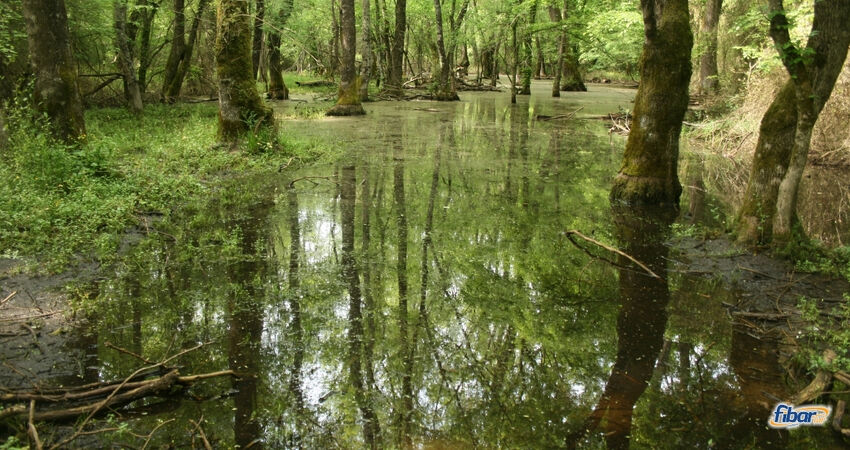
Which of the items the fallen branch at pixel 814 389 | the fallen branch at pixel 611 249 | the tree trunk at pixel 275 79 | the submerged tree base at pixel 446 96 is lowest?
the fallen branch at pixel 814 389

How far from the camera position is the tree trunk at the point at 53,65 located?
823cm

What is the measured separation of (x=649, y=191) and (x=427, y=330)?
4.88 m

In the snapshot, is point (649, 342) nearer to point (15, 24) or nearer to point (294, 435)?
point (294, 435)

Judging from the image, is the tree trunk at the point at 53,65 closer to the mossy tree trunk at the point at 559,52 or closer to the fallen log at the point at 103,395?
the fallen log at the point at 103,395

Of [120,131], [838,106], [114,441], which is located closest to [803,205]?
[838,106]

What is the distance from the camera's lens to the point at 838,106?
10.5 metres

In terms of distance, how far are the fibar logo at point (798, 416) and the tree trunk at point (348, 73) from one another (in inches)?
615

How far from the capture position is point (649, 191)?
8.12 metres

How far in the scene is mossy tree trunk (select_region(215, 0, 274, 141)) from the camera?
10.5 meters

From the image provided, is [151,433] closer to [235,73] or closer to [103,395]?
[103,395]

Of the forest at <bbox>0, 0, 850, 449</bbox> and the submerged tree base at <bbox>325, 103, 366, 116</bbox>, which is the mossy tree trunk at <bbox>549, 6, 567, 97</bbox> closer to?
the submerged tree base at <bbox>325, 103, 366, 116</bbox>

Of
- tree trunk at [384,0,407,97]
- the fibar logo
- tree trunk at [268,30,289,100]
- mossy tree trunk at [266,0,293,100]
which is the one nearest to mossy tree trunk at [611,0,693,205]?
the fibar logo

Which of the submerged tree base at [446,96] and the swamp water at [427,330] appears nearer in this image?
the swamp water at [427,330]

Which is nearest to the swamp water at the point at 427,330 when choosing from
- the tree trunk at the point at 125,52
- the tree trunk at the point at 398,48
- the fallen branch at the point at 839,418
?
the fallen branch at the point at 839,418
